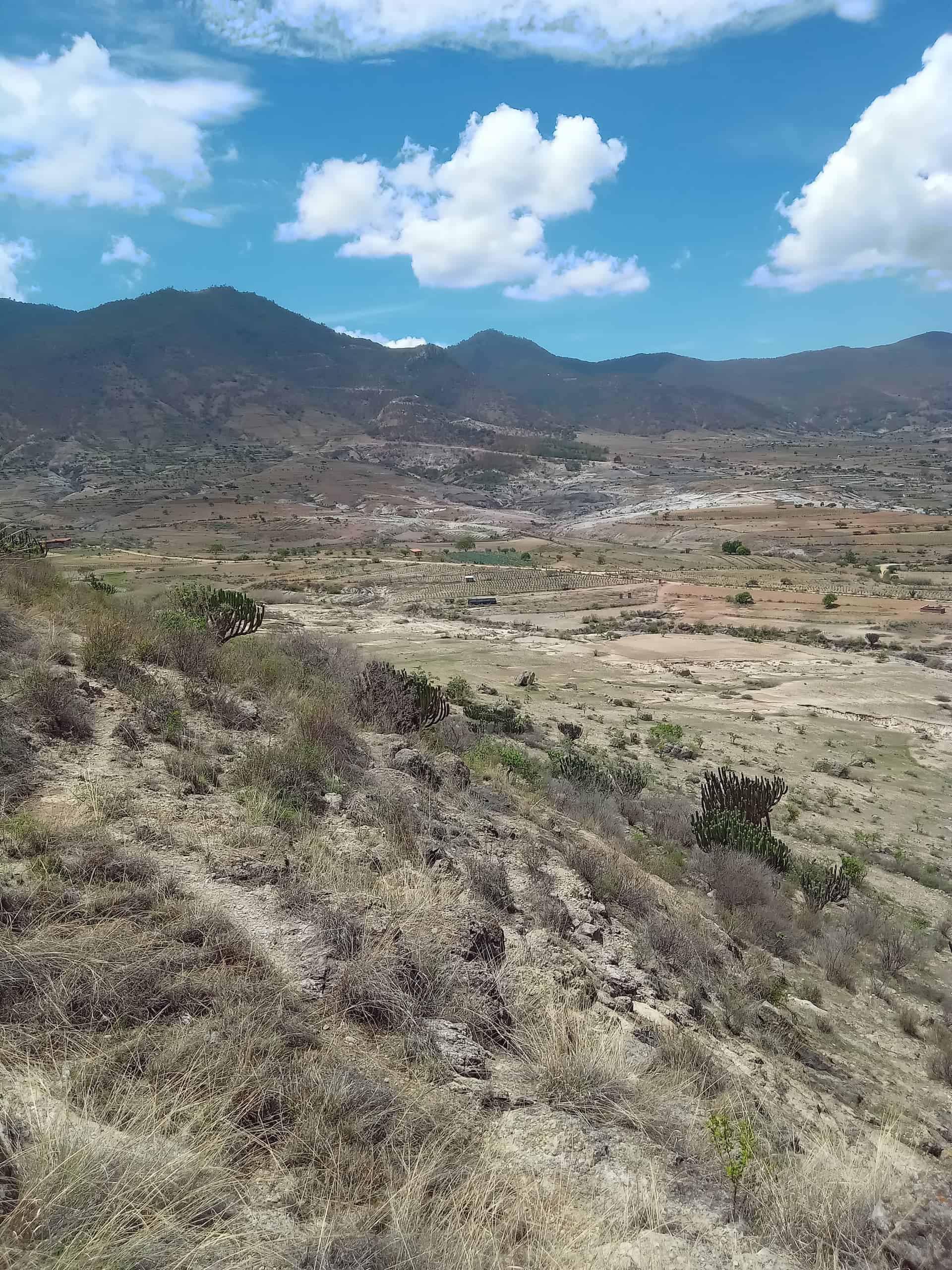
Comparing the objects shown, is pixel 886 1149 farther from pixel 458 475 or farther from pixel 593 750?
pixel 458 475

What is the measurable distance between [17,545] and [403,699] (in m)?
9.13

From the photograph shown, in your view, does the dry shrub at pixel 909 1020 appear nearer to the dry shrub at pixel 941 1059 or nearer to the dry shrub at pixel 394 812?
the dry shrub at pixel 941 1059

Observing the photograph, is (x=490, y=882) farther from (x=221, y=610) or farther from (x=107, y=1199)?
(x=221, y=610)

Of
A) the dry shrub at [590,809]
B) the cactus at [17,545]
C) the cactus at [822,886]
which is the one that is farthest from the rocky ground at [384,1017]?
the cactus at [17,545]

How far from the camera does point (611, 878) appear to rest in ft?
25.4

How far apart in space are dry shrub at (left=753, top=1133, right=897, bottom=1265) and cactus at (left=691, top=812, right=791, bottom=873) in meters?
7.45

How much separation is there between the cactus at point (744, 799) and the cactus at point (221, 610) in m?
8.51

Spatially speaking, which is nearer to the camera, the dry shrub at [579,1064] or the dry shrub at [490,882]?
the dry shrub at [579,1064]

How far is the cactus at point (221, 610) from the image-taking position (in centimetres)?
1191

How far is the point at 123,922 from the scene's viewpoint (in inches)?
162

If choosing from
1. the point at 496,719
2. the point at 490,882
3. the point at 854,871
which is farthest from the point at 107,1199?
the point at 496,719

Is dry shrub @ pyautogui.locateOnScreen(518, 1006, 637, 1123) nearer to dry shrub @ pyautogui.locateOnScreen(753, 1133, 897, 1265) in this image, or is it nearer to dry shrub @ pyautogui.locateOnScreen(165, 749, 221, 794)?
dry shrub @ pyautogui.locateOnScreen(753, 1133, 897, 1265)

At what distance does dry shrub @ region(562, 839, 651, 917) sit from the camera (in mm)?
7434

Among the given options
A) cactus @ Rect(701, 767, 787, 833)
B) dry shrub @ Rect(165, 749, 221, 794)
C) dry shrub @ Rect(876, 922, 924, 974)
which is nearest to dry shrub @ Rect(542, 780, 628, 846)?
cactus @ Rect(701, 767, 787, 833)
